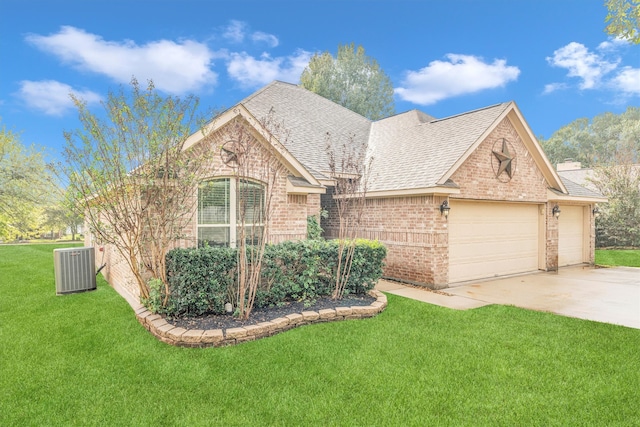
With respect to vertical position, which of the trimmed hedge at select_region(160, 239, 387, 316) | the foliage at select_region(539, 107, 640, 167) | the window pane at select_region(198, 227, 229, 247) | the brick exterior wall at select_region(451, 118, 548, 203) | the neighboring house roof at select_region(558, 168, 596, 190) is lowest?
the trimmed hedge at select_region(160, 239, 387, 316)

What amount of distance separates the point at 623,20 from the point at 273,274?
A: 750 centimetres

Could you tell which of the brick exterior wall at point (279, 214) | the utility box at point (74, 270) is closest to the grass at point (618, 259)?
the brick exterior wall at point (279, 214)

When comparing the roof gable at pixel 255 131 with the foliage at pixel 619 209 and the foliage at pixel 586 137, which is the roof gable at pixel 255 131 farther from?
the foliage at pixel 586 137

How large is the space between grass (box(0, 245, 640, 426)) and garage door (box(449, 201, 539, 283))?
3855mm

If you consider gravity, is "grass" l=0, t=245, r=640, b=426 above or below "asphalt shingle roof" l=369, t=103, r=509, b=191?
below

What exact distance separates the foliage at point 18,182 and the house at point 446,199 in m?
11.3

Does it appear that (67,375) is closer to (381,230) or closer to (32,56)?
(381,230)

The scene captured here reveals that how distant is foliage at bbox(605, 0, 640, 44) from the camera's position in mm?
5965

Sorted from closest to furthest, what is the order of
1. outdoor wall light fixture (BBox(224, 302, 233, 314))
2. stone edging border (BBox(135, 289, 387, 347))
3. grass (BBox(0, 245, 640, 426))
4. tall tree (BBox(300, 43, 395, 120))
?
grass (BBox(0, 245, 640, 426))
stone edging border (BBox(135, 289, 387, 347))
outdoor wall light fixture (BBox(224, 302, 233, 314))
tall tree (BBox(300, 43, 395, 120))

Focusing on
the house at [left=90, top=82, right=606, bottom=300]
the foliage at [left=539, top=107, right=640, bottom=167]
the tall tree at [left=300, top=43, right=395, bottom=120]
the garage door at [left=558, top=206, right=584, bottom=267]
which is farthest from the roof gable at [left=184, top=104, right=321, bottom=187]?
the foliage at [left=539, top=107, right=640, bottom=167]

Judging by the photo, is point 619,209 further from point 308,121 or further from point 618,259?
point 308,121

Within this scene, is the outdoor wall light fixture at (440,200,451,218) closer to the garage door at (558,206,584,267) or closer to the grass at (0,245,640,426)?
the grass at (0,245,640,426)

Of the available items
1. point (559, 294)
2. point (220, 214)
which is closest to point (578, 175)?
point (559, 294)

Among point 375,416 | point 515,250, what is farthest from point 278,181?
point 515,250
